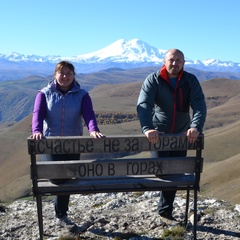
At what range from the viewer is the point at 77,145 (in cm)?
671

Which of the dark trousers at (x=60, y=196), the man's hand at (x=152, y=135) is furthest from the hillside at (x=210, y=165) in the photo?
the man's hand at (x=152, y=135)

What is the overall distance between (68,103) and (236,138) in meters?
137

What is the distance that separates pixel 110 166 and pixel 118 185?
0.52 metres

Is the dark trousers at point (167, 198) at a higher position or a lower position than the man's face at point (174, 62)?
lower

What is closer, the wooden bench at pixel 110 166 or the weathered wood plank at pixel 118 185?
the wooden bench at pixel 110 166

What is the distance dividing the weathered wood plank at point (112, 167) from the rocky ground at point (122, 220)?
1.57 metres

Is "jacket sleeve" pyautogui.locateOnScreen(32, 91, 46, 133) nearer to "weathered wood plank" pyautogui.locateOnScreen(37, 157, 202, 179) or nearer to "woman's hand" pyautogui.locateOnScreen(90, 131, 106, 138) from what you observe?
"weathered wood plank" pyautogui.locateOnScreen(37, 157, 202, 179)

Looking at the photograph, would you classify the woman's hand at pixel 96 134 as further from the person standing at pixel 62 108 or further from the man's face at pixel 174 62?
the man's face at pixel 174 62

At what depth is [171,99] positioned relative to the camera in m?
7.34

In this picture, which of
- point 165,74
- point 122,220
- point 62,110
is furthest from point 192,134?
point 122,220

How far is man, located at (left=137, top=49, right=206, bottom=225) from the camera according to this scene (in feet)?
23.5

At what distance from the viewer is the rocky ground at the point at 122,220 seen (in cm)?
796

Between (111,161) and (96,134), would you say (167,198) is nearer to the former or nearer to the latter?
(111,161)

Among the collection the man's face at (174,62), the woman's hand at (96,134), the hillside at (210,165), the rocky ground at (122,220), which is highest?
the man's face at (174,62)
